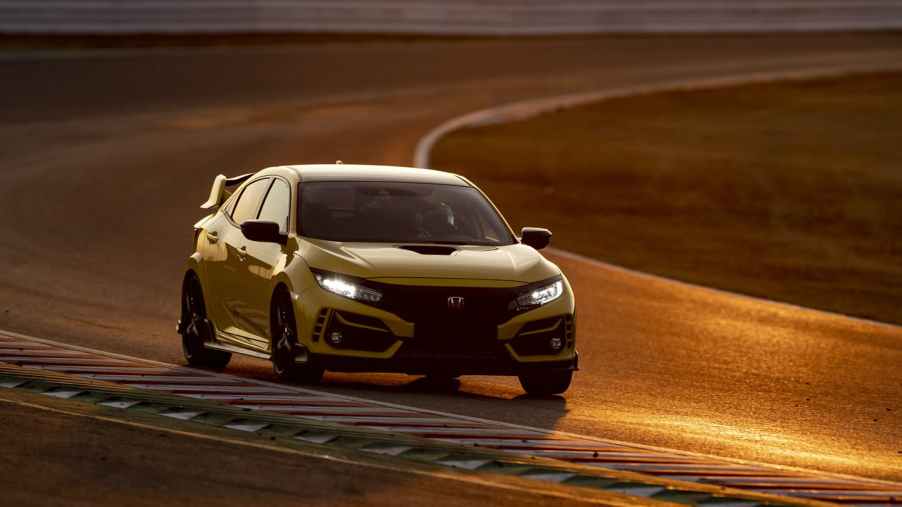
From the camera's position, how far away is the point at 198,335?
13555 mm

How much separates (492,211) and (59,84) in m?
26.4

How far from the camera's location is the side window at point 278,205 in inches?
509

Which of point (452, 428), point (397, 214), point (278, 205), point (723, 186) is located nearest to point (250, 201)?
point (278, 205)

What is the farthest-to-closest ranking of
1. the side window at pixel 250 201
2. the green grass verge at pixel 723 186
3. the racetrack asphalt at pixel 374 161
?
the green grass verge at pixel 723 186 → the side window at pixel 250 201 → the racetrack asphalt at pixel 374 161

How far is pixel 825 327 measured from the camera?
1827cm

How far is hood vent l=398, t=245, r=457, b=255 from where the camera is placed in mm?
12164

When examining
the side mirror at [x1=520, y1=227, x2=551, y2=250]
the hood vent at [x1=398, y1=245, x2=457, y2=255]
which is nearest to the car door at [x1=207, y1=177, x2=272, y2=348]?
the hood vent at [x1=398, y1=245, x2=457, y2=255]

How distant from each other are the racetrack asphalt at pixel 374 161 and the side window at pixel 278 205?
1079 mm

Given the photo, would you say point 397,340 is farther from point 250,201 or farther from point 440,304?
point 250,201

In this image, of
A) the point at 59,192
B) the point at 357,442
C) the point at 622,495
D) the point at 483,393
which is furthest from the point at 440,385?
the point at 59,192

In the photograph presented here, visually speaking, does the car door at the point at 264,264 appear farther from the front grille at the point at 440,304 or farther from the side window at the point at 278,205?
the front grille at the point at 440,304

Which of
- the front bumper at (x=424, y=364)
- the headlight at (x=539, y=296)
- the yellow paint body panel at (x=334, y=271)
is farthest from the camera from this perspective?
the headlight at (x=539, y=296)

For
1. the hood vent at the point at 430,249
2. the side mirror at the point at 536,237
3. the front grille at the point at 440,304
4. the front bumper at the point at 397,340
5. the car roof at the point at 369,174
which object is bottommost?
the front bumper at the point at 397,340

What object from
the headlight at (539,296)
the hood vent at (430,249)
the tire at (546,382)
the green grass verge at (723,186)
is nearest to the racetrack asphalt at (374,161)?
the tire at (546,382)
